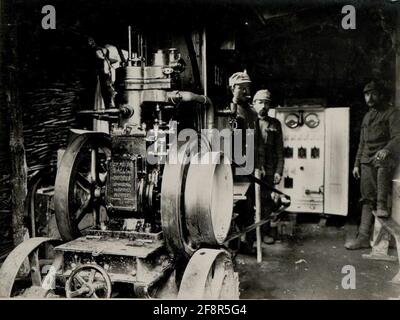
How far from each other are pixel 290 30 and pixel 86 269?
4.28 metres

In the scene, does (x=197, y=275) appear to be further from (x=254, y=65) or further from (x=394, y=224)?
(x=254, y=65)

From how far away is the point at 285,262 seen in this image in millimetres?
4492

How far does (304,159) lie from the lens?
247 inches

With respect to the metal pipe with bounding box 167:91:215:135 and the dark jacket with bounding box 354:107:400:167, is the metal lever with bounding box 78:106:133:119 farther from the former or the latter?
the dark jacket with bounding box 354:107:400:167

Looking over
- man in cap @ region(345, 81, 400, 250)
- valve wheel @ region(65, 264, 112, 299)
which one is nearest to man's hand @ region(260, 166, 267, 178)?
man in cap @ region(345, 81, 400, 250)

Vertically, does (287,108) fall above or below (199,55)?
below

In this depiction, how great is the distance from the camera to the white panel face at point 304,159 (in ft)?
20.2

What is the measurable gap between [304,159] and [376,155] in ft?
5.97

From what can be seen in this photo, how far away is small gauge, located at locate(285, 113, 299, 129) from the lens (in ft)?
20.5

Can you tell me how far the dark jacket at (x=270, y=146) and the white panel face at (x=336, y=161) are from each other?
4.05 feet

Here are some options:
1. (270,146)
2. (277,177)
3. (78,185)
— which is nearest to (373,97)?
(270,146)

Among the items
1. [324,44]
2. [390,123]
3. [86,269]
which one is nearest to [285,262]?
[390,123]

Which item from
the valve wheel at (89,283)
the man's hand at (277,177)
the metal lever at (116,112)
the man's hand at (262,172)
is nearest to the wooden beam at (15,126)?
the metal lever at (116,112)

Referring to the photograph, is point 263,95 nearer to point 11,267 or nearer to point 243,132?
point 243,132
